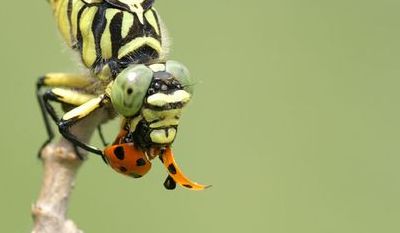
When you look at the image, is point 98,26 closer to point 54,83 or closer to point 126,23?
point 126,23

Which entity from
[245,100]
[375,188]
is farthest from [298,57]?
[375,188]

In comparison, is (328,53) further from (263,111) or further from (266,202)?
(266,202)

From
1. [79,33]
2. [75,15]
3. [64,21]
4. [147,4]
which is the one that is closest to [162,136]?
[147,4]

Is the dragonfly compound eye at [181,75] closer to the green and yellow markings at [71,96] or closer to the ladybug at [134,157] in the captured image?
the ladybug at [134,157]

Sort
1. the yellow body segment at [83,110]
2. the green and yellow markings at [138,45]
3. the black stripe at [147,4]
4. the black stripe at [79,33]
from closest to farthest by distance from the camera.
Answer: the yellow body segment at [83,110]
the green and yellow markings at [138,45]
the black stripe at [147,4]
the black stripe at [79,33]

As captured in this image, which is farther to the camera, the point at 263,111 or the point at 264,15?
the point at 264,15

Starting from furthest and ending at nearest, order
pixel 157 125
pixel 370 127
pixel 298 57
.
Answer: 1. pixel 298 57
2. pixel 370 127
3. pixel 157 125

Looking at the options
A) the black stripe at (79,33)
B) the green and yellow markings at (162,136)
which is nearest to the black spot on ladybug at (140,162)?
the green and yellow markings at (162,136)

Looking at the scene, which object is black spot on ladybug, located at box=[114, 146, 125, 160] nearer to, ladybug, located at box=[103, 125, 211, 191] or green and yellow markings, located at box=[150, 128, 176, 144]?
ladybug, located at box=[103, 125, 211, 191]
